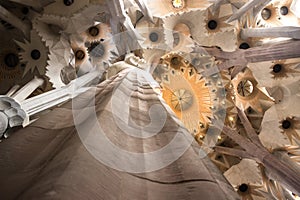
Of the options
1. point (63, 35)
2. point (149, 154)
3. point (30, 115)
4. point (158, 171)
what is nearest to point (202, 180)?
point (158, 171)

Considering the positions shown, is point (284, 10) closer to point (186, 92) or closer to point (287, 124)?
point (287, 124)

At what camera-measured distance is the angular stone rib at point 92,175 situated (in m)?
0.92

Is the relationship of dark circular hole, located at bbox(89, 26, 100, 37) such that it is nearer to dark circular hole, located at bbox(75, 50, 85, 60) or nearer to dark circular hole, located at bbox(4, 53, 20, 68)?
dark circular hole, located at bbox(75, 50, 85, 60)

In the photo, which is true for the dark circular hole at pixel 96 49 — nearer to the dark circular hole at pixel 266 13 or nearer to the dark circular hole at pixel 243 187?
the dark circular hole at pixel 266 13

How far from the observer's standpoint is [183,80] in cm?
904

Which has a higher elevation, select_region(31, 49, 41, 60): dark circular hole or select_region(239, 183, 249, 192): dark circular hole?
select_region(31, 49, 41, 60): dark circular hole

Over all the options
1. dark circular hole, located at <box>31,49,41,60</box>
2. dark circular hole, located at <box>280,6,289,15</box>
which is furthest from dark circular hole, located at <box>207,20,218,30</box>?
dark circular hole, located at <box>31,49,41,60</box>

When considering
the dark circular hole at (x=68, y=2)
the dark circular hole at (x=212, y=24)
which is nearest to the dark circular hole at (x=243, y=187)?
the dark circular hole at (x=212, y=24)

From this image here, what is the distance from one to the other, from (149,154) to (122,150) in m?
0.13

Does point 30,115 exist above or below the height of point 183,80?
above

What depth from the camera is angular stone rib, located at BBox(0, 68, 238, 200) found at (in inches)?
36.0

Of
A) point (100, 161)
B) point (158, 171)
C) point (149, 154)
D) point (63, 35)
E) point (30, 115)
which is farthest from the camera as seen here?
point (63, 35)

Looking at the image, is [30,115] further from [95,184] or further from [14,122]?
[95,184]

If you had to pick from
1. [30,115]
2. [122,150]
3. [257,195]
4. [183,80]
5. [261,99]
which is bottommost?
[257,195]
